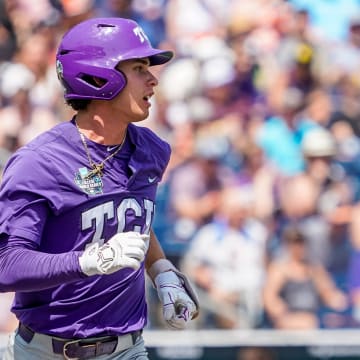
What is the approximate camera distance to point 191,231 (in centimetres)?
696

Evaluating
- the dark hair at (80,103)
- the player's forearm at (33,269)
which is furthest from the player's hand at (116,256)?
the dark hair at (80,103)

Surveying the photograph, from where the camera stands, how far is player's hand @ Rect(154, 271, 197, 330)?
3.57 meters

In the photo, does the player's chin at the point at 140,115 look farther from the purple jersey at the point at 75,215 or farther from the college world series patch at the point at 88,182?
the college world series patch at the point at 88,182

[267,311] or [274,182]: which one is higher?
[274,182]

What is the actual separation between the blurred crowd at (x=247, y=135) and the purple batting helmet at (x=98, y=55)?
3429 millimetres

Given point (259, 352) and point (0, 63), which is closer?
point (259, 352)

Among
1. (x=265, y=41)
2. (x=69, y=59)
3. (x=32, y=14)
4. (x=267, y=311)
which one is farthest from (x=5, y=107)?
(x=69, y=59)

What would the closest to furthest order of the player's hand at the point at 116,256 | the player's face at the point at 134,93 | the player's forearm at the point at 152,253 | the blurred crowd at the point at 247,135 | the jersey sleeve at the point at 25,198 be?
the player's hand at the point at 116,256 < the jersey sleeve at the point at 25,198 < the player's face at the point at 134,93 < the player's forearm at the point at 152,253 < the blurred crowd at the point at 247,135

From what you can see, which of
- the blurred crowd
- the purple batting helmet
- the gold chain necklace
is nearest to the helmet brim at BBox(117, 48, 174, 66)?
the purple batting helmet

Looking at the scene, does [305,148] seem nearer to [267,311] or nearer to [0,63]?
[267,311]

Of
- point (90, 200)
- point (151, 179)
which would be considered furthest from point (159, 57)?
point (90, 200)

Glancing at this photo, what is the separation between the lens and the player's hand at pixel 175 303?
3572mm

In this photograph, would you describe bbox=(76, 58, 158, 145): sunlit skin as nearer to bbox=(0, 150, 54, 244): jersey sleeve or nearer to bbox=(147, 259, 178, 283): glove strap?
bbox=(0, 150, 54, 244): jersey sleeve

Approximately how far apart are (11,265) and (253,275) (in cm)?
375
